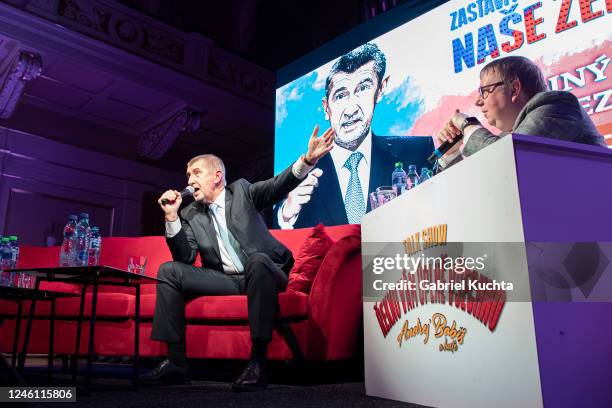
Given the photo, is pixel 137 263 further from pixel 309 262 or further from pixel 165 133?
pixel 165 133

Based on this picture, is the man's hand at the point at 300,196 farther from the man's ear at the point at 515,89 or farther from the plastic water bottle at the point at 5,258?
the plastic water bottle at the point at 5,258

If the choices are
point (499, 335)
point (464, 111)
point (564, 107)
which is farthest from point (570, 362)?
point (464, 111)

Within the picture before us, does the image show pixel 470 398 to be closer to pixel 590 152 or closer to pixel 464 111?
pixel 590 152

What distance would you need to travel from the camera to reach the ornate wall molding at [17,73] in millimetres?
5035

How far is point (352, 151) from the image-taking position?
411 centimetres

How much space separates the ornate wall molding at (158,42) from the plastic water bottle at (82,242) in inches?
108

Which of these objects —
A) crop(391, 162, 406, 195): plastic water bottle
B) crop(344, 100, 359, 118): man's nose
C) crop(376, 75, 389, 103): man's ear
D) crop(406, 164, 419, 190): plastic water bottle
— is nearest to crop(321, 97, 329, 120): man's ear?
crop(344, 100, 359, 118): man's nose

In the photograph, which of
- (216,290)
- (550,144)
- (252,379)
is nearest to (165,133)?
(216,290)

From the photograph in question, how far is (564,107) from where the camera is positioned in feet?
5.24

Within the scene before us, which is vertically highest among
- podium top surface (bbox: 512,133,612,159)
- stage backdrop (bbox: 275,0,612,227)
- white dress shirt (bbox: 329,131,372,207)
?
stage backdrop (bbox: 275,0,612,227)

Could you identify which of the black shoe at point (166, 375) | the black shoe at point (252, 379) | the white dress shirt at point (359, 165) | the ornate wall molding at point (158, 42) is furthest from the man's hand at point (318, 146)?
the ornate wall molding at point (158, 42)

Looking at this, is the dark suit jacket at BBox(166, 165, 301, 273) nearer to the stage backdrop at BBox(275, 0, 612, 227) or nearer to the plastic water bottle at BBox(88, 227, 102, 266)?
the plastic water bottle at BBox(88, 227, 102, 266)

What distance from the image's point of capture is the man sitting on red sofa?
197 centimetres

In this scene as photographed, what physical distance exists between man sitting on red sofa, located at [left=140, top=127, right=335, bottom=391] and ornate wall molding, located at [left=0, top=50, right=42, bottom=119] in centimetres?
340
